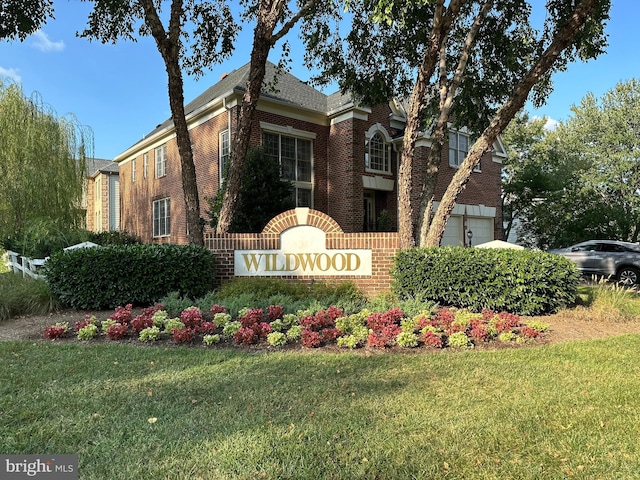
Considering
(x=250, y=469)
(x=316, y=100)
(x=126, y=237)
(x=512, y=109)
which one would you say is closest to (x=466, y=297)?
(x=512, y=109)

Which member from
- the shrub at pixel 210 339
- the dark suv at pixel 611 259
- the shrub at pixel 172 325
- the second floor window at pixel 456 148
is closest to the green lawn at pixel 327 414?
the shrub at pixel 210 339

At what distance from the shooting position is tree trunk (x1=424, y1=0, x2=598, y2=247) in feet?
27.3

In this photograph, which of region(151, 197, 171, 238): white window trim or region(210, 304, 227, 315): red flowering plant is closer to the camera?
region(210, 304, 227, 315): red flowering plant

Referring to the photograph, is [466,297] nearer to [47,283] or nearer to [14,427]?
[14,427]

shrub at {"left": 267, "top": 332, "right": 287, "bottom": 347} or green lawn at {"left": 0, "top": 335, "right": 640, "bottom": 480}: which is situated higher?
shrub at {"left": 267, "top": 332, "right": 287, "bottom": 347}

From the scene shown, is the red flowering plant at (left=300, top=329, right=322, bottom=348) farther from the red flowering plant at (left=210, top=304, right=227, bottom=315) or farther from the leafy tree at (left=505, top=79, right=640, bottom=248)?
the leafy tree at (left=505, top=79, right=640, bottom=248)

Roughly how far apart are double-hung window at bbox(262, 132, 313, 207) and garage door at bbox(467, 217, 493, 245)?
8.57 metres

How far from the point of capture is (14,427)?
3074 millimetres

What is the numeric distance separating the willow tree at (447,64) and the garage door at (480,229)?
28.4 feet

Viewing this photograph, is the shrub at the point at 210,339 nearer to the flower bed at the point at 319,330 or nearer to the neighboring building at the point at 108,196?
the flower bed at the point at 319,330

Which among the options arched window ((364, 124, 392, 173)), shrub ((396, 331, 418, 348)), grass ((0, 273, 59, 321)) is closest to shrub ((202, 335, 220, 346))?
shrub ((396, 331, 418, 348))

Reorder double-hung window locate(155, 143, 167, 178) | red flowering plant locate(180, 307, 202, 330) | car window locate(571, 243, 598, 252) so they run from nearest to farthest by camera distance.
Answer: red flowering plant locate(180, 307, 202, 330) → car window locate(571, 243, 598, 252) → double-hung window locate(155, 143, 167, 178)

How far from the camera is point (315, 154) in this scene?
55.2 ft

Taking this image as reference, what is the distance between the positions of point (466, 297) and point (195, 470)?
6.41 m
